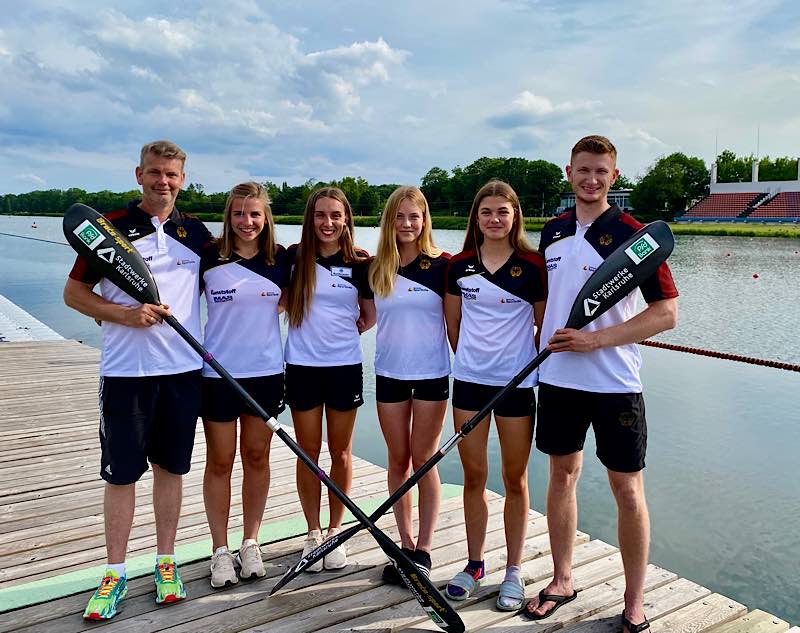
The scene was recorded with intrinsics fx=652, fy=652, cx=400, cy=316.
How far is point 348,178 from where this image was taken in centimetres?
7012

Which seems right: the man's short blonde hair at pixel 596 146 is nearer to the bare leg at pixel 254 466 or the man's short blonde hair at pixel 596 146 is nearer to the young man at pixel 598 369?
the young man at pixel 598 369

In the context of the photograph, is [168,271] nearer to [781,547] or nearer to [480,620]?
[480,620]

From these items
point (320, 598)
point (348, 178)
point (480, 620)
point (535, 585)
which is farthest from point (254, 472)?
point (348, 178)

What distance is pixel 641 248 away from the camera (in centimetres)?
248

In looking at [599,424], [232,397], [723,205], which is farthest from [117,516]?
[723,205]

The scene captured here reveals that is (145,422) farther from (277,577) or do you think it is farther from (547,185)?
(547,185)

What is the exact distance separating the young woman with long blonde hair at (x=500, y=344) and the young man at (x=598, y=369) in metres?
0.10

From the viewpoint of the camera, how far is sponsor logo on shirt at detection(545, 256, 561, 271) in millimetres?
2709

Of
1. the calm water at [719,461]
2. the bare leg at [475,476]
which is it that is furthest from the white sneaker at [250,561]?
the calm water at [719,461]

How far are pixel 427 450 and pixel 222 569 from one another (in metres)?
1.07

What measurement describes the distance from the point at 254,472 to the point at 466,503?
0.98m

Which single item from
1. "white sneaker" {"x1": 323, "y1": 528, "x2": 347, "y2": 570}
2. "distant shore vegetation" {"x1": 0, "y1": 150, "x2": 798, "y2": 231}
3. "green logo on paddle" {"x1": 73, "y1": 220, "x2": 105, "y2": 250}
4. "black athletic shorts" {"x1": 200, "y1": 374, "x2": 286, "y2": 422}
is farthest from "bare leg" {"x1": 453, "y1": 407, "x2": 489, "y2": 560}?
"distant shore vegetation" {"x1": 0, "y1": 150, "x2": 798, "y2": 231}

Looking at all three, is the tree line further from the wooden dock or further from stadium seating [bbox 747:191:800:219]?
the wooden dock

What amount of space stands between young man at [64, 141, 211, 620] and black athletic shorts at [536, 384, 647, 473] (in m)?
1.49
